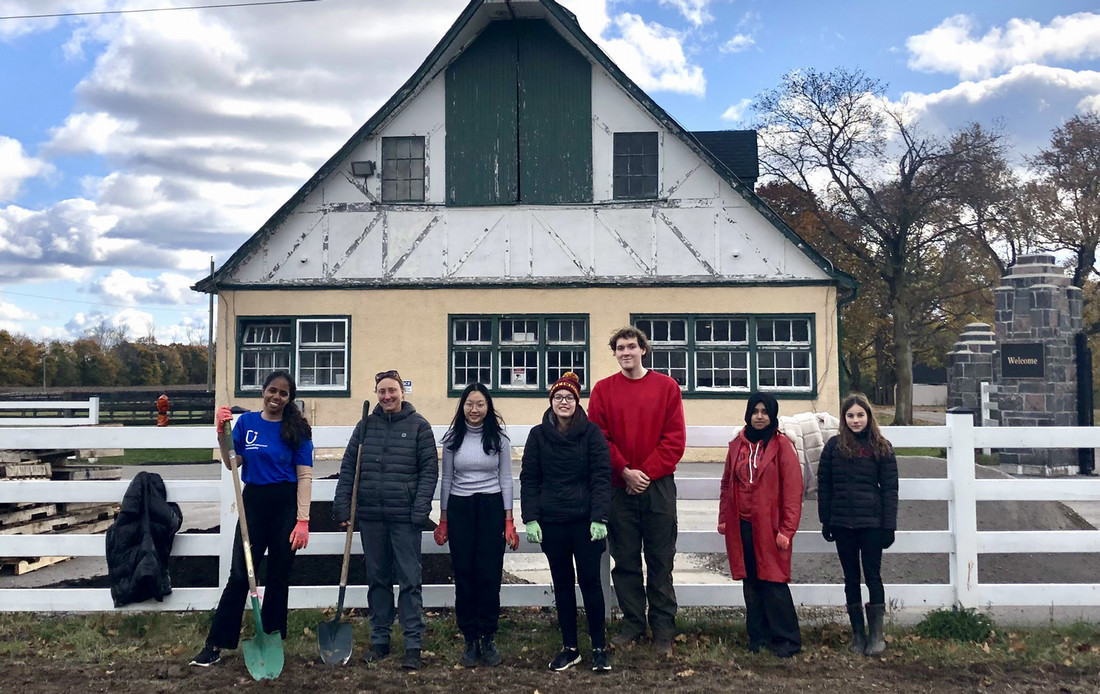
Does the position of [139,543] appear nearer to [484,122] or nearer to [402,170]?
[402,170]

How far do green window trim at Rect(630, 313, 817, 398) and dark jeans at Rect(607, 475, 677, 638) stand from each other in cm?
1119

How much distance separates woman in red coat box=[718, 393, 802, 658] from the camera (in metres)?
5.26

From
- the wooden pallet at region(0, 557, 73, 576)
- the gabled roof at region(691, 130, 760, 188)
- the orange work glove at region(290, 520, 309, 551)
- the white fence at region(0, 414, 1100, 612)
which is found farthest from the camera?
the gabled roof at region(691, 130, 760, 188)

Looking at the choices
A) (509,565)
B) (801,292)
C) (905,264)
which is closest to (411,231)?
(801,292)

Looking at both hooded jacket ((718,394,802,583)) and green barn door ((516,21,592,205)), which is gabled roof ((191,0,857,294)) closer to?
green barn door ((516,21,592,205))

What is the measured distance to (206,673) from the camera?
16.5 ft

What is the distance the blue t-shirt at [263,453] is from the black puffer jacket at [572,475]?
1.45 metres

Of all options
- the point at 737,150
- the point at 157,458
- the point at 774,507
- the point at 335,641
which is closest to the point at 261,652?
the point at 335,641

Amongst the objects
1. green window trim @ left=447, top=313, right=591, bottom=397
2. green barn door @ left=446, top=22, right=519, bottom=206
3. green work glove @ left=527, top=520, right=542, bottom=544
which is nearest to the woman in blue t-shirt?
green work glove @ left=527, top=520, right=542, bottom=544

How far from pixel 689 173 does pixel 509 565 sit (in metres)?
10.7

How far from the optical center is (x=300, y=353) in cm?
1747

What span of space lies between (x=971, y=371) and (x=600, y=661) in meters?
19.1

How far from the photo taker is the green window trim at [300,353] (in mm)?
17359

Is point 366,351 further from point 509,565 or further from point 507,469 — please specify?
point 507,469
